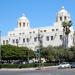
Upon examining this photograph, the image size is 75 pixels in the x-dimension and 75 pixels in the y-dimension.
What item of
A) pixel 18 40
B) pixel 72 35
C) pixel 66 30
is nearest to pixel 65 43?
pixel 72 35

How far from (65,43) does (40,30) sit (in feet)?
70.4

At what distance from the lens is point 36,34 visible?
13875 cm

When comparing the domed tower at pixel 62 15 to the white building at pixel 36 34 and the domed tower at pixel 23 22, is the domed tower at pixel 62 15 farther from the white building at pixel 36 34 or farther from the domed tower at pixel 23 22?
the domed tower at pixel 23 22

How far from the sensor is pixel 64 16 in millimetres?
142000

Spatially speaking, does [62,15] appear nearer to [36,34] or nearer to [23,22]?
[36,34]

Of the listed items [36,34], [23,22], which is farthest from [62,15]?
[23,22]

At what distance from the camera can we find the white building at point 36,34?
131 m

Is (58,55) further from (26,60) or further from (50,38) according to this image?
(50,38)

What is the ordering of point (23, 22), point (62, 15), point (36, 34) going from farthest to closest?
1. point (23, 22)
2. point (62, 15)
3. point (36, 34)

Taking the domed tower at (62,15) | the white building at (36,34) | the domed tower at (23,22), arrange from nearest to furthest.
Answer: the white building at (36,34)
the domed tower at (62,15)
the domed tower at (23,22)

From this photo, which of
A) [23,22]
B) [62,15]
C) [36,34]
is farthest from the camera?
[23,22]

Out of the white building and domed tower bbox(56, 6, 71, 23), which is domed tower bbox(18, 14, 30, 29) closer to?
the white building

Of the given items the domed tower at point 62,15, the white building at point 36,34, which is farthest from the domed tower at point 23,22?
the domed tower at point 62,15

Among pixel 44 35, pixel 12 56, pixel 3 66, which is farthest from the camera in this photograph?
pixel 44 35
